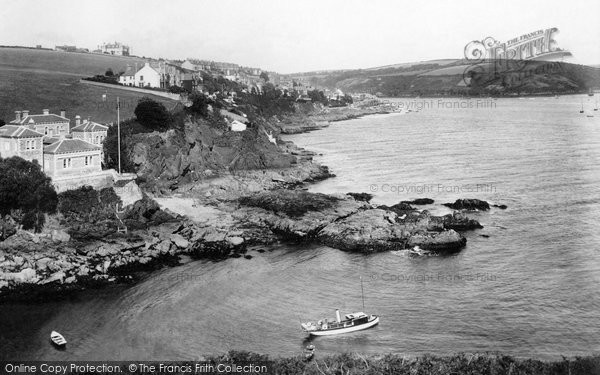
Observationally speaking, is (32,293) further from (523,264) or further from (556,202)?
(556,202)

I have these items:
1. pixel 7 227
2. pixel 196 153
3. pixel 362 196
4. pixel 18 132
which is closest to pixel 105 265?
pixel 7 227

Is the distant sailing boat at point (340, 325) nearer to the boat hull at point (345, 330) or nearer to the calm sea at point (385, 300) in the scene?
the boat hull at point (345, 330)

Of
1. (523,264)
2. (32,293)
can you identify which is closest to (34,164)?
(32,293)

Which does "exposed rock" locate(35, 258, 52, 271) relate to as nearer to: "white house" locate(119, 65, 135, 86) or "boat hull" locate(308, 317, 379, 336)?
"boat hull" locate(308, 317, 379, 336)

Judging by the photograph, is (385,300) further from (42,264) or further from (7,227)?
(7,227)

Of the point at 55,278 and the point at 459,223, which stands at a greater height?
the point at 459,223
